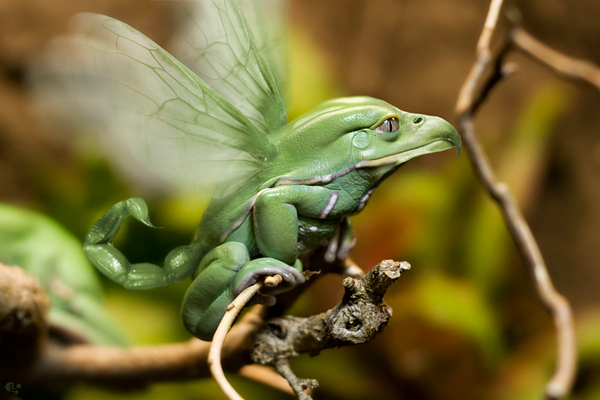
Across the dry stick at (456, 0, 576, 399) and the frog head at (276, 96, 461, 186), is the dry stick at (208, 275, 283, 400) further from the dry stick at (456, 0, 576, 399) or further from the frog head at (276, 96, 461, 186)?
the dry stick at (456, 0, 576, 399)

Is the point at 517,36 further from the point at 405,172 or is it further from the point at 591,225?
the point at 591,225

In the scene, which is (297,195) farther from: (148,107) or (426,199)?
(426,199)

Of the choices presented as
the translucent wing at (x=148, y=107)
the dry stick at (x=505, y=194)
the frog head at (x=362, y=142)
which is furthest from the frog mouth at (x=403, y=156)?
the dry stick at (x=505, y=194)

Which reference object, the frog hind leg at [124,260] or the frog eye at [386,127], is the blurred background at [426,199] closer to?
the frog hind leg at [124,260]

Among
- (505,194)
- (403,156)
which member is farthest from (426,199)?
(403,156)

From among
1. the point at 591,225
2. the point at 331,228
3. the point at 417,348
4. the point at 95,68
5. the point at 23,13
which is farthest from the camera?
the point at 591,225

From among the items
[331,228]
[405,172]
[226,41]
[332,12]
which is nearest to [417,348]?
[405,172]
